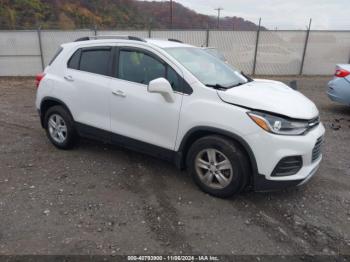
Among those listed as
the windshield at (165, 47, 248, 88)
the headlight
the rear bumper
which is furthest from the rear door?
the rear bumper

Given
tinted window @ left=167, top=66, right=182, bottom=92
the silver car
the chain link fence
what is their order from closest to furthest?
tinted window @ left=167, top=66, right=182, bottom=92 < the silver car < the chain link fence

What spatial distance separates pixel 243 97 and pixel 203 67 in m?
0.88

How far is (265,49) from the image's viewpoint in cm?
1500

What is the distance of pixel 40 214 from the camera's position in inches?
129

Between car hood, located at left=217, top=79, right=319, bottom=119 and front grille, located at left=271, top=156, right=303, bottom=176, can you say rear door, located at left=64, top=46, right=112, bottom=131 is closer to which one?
car hood, located at left=217, top=79, right=319, bottom=119

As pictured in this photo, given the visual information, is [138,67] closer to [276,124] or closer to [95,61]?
[95,61]

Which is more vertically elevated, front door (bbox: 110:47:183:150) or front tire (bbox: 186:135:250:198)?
front door (bbox: 110:47:183:150)

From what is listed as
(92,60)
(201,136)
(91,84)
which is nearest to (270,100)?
(201,136)

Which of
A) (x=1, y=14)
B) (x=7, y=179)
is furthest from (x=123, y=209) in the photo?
(x=1, y=14)

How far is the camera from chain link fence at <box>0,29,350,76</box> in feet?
46.2

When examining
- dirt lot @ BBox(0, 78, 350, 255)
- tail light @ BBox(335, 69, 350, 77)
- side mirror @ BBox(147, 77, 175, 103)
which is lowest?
dirt lot @ BBox(0, 78, 350, 255)

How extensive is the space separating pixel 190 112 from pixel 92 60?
1.85 metres

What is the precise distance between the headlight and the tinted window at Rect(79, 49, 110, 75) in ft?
7.22

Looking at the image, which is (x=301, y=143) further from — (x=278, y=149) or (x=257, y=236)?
(x=257, y=236)
